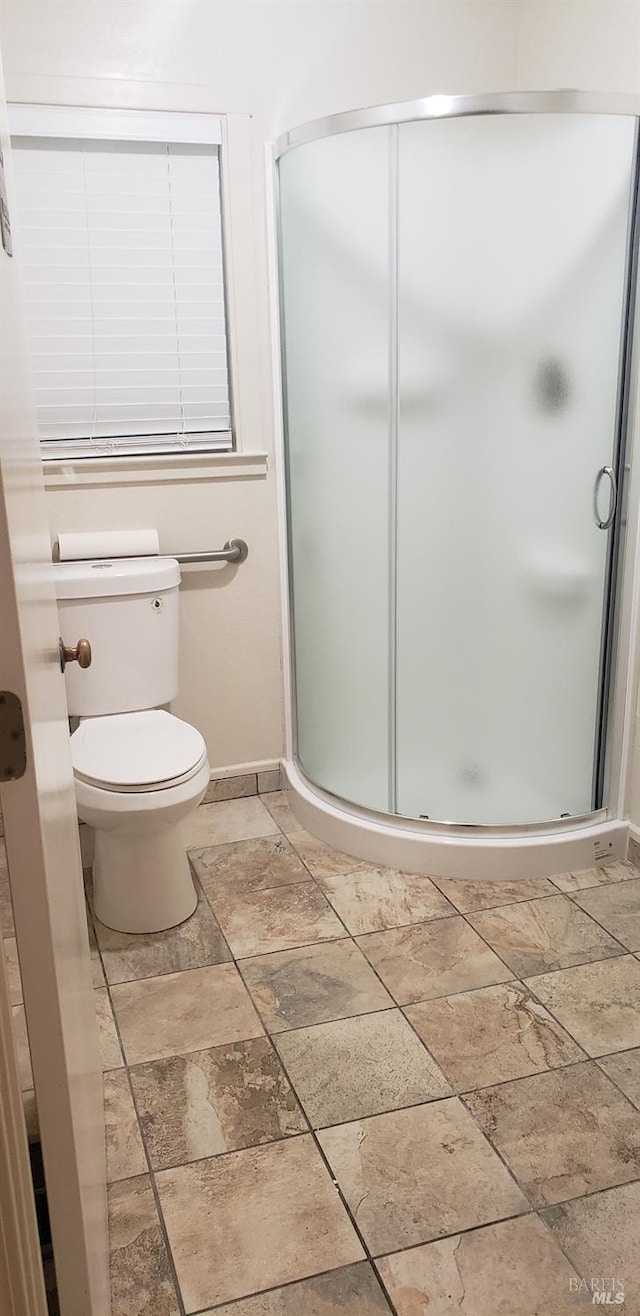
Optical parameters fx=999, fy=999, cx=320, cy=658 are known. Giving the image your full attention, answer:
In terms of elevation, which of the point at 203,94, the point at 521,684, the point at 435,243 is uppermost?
the point at 203,94

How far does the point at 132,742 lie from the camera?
246 cm

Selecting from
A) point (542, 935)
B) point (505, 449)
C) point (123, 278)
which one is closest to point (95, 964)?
point (542, 935)

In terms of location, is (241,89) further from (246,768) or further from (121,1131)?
(121,1131)

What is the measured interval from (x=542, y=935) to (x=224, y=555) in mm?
1384

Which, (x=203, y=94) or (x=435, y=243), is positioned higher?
(x=203, y=94)

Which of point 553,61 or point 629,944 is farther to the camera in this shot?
point 553,61

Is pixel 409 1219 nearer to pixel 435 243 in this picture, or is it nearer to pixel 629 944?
pixel 629 944

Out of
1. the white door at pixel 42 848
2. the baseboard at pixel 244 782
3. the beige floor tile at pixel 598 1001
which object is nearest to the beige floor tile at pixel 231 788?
the baseboard at pixel 244 782

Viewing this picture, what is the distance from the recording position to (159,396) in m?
2.84

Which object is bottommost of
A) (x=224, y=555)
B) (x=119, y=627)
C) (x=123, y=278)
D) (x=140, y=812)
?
(x=140, y=812)

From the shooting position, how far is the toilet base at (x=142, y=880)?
7.77ft

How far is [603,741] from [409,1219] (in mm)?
1434

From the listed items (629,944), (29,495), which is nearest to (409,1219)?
(629,944)

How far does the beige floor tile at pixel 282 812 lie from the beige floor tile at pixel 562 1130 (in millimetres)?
1201
